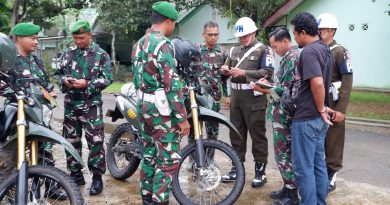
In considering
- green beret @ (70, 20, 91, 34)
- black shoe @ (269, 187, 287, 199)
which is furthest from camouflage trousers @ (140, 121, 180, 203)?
green beret @ (70, 20, 91, 34)

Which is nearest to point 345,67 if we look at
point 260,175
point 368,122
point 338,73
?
point 338,73

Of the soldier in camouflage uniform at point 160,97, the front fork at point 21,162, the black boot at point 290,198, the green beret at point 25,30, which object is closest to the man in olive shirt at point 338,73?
the black boot at point 290,198

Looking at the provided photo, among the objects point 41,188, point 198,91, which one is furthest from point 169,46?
point 41,188

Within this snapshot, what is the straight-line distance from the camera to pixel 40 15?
81.5 ft

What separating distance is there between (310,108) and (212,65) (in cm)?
198

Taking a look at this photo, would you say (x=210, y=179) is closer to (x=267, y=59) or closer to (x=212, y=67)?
(x=267, y=59)

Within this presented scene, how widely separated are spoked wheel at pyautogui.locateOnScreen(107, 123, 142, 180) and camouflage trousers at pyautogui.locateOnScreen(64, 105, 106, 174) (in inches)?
14.6

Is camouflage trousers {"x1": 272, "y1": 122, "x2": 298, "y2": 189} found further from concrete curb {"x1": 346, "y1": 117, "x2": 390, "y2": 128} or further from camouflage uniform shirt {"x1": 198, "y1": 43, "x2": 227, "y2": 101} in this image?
concrete curb {"x1": 346, "y1": 117, "x2": 390, "y2": 128}

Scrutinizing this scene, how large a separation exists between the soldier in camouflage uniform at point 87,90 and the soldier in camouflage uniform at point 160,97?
1079 millimetres

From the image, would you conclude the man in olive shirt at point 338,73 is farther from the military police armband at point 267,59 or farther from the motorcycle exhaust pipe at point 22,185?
the motorcycle exhaust pipe at point 22,185

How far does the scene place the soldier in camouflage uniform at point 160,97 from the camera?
3641 mm

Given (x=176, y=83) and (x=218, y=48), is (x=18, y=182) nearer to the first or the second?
(x=176, y=83)

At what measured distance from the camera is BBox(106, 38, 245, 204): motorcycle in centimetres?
424

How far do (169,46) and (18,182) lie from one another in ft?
5.17
